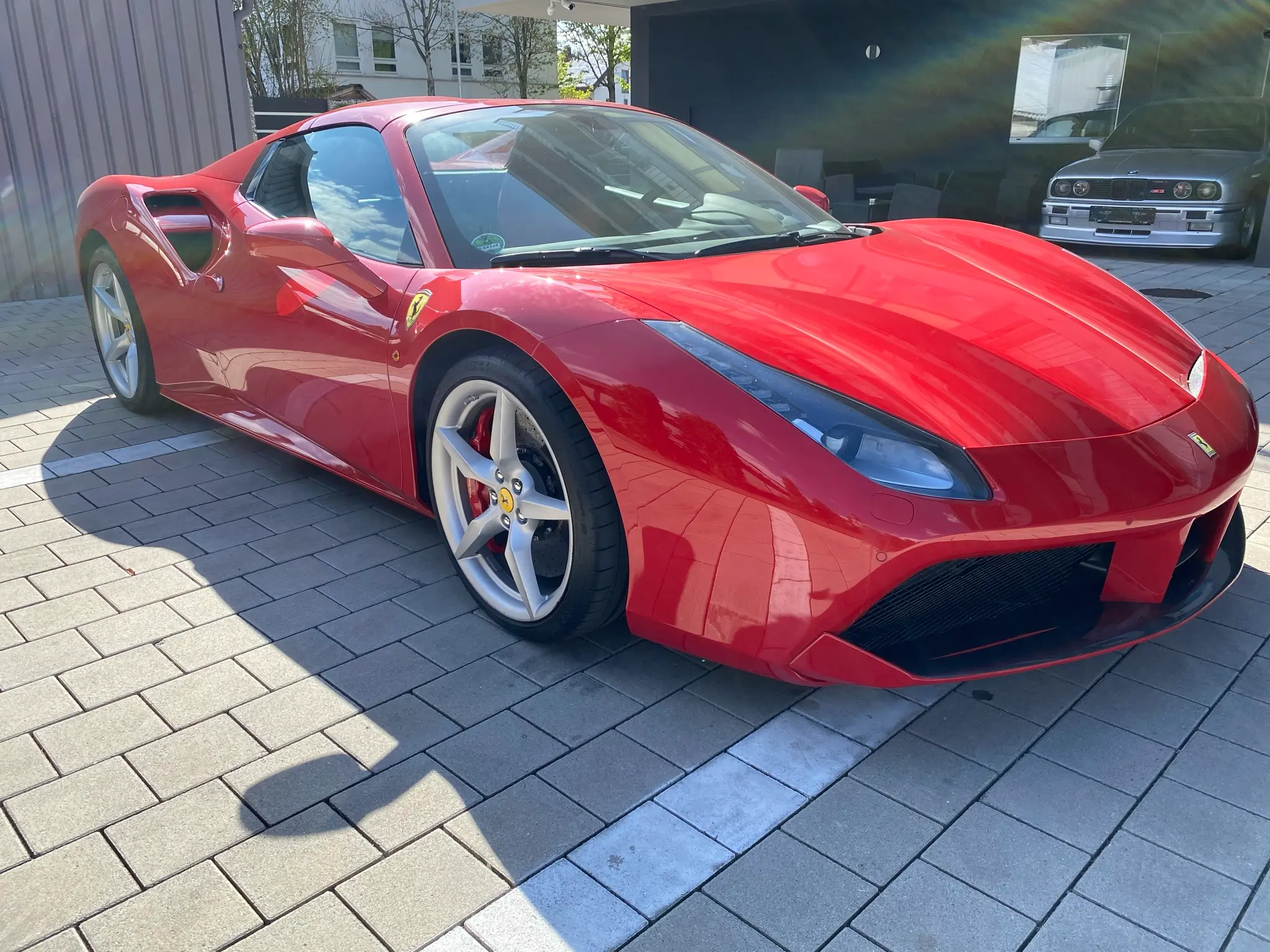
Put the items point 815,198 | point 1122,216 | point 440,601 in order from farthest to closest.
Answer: point 1122,216 < point 815,198 < point 440,601

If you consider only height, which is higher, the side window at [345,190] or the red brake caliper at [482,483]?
the side window at [345,190]

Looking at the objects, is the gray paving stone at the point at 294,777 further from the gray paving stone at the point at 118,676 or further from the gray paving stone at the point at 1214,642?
the gray paving stone at the point at 1214,642

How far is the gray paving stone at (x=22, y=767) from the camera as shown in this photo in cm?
199

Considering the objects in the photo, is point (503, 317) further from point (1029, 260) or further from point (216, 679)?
point (1029, 260)

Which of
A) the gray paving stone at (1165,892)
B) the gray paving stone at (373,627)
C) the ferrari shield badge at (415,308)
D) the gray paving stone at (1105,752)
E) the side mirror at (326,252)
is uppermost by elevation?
the side mirror at (326,252)

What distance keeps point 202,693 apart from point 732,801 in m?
1.29

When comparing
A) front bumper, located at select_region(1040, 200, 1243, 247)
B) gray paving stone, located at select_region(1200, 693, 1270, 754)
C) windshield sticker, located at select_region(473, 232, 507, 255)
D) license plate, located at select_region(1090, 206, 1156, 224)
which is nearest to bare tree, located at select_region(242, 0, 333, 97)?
front bumper, located at select_region(1040, 200, 1243, 247)

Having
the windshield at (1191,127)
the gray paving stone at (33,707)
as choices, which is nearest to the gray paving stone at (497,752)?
the gray paving stone at (33,707)

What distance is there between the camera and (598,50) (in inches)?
1262

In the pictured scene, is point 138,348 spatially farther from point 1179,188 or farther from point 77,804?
point 1179,188

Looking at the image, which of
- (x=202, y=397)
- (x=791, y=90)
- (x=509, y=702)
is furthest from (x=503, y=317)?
(x=791, y=90)

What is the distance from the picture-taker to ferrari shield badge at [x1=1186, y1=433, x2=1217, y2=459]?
206cm

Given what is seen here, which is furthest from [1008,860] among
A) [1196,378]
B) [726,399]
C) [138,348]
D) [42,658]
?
[138,348]

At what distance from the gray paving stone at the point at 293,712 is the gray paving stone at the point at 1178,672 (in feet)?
6.04
